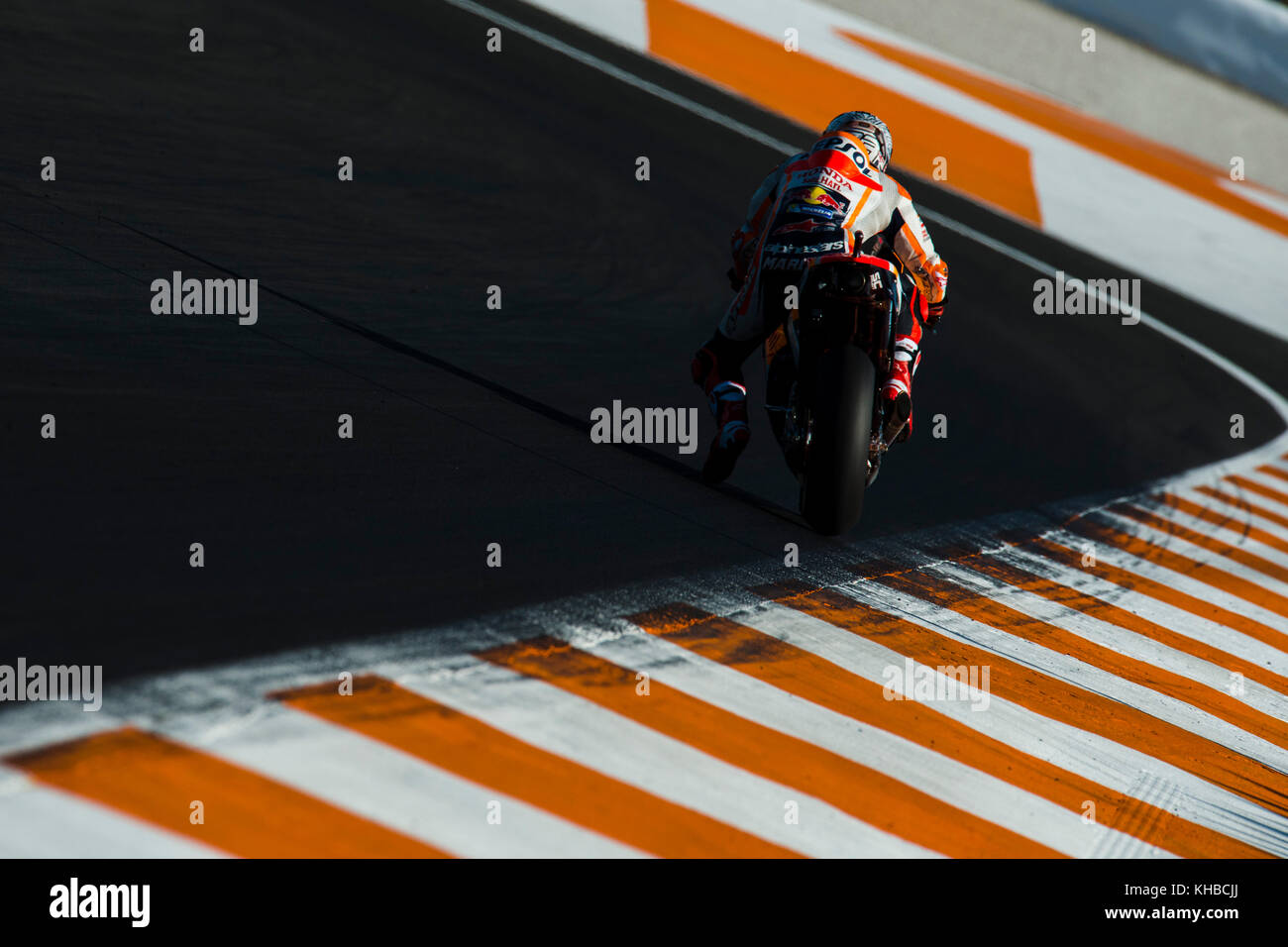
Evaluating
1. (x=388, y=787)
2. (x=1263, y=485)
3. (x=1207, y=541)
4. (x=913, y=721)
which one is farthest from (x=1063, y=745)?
(x=1263, y=485)

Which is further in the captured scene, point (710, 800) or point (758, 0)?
point (758, 0)

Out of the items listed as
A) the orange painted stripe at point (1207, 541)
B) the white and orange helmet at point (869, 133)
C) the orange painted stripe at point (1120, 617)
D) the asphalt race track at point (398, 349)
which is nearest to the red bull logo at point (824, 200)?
the white and orange helmet at point (869, 133)

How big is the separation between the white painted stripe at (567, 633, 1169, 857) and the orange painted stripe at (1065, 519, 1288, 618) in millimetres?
3636

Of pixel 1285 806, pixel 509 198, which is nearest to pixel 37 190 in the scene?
pixel 509 198

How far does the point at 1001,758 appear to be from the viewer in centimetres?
503

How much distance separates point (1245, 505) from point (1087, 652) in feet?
12.9

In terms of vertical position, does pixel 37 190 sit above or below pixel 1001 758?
above

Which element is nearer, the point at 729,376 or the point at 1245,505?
the point at 729,376

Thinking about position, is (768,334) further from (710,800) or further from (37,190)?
(37,190)

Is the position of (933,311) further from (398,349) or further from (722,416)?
(398,349)

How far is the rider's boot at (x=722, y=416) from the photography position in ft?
23.2

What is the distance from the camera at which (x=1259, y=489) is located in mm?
10000

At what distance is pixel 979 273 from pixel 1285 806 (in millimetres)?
8259

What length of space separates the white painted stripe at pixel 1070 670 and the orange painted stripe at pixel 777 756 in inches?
61.1
